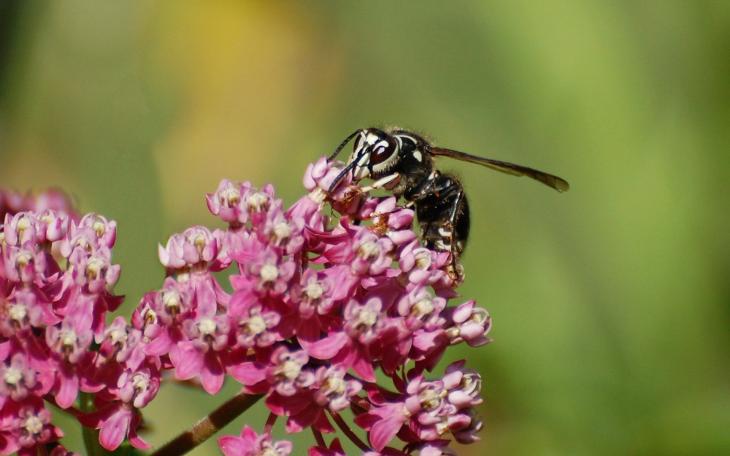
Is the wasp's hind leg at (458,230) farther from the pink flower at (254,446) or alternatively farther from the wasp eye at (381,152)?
the pink flower at (254,446)

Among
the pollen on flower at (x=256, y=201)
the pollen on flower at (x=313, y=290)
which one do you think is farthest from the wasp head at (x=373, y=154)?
the pollen on flower at (x=313, y=290)

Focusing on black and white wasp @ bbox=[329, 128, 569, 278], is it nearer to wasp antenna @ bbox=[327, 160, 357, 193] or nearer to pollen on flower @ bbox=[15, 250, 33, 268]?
wasp antenna @ bbox=[327, 160, 357, 193]

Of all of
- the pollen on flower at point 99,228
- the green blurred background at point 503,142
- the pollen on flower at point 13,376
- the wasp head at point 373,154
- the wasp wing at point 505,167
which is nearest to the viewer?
→ the pollen on flower at point 13,376

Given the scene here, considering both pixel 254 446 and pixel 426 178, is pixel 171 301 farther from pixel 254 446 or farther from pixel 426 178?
pixel 426 178

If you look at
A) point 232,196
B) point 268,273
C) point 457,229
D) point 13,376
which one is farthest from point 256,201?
point 457,229

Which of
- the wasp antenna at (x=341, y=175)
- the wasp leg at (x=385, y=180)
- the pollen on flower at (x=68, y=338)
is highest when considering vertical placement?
the wasp antenna at (x=341, y=175)

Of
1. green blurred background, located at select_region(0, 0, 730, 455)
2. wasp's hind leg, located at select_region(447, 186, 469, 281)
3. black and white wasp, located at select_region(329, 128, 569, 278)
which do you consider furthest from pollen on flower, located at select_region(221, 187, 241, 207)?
green blurred background, located at select_region(0, 0, 730, 455)

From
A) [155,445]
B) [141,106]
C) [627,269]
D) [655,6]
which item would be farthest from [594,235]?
[141,106]
